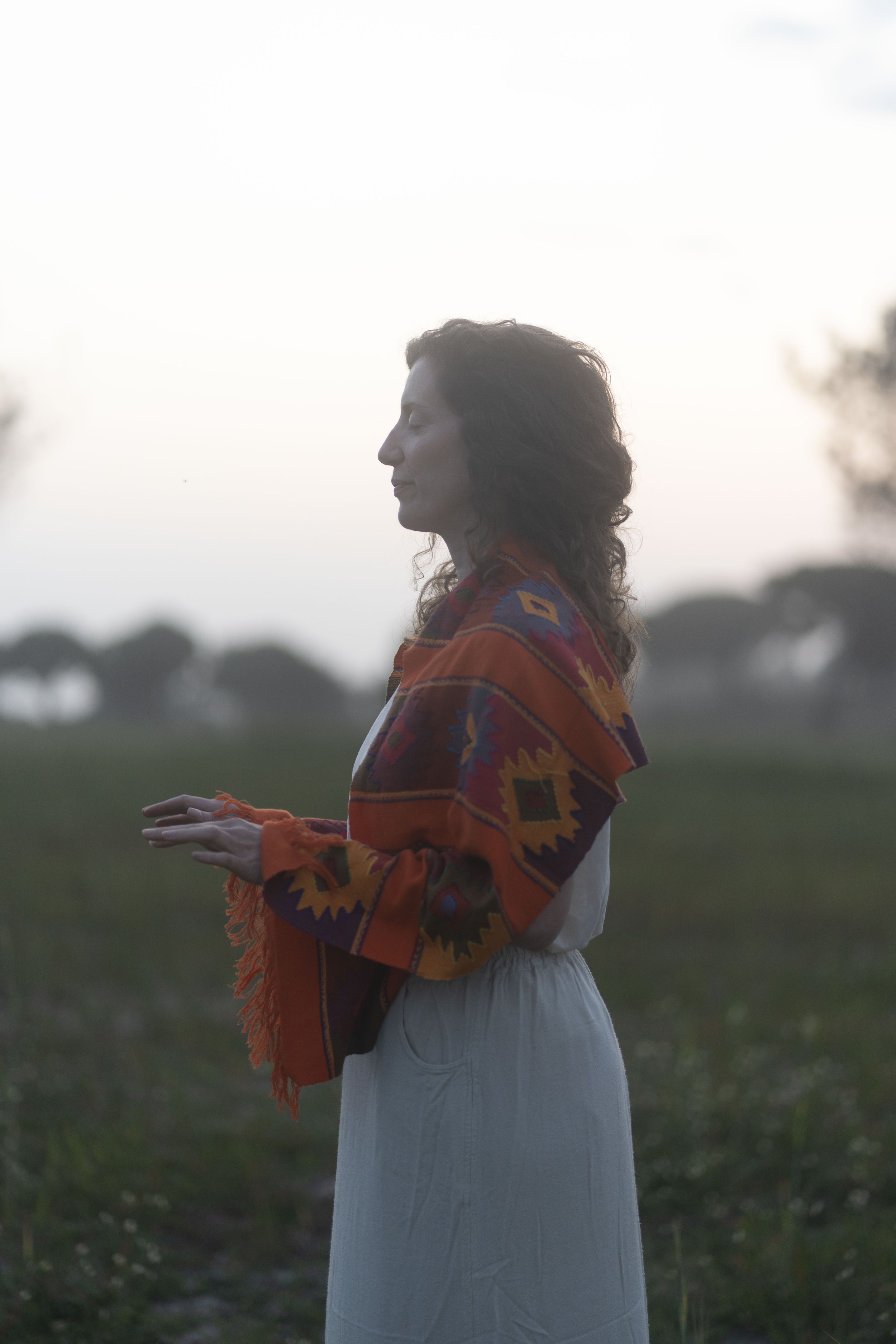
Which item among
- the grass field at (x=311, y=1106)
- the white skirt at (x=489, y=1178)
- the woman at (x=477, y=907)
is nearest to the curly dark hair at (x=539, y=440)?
the woman at (x=477, y=907)

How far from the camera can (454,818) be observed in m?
1.74

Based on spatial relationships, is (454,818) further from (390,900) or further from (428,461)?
(428,461)

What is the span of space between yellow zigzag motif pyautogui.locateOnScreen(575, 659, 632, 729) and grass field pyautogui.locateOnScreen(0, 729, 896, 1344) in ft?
4.25

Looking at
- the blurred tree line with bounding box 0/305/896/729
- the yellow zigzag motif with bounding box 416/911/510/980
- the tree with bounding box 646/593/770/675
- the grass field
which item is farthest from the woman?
the tree with bounding box 646/593/770/675

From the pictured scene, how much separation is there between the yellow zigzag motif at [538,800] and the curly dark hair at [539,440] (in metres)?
0.36

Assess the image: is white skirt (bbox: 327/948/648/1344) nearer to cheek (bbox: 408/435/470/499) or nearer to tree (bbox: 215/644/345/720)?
cheek (bbox: 408/435/470/499)

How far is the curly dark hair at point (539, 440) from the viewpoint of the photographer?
1.95 meters

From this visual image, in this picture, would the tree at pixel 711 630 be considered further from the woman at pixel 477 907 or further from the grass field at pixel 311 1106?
the woman at pixel 477 907

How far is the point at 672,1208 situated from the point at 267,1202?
52.7 inches

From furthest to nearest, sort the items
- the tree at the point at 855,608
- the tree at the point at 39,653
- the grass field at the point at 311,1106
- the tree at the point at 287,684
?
1. the tree at the point at 287,684
2. the tree at the point at 39,653
3. the tree at the point at 855,608
4. the grass field at the point at 311,1106

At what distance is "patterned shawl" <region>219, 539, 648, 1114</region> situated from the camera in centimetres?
172

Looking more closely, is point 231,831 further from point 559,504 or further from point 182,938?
point 182,938

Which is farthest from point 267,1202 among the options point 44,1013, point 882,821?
point 882,821

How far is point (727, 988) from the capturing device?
6906 mm
